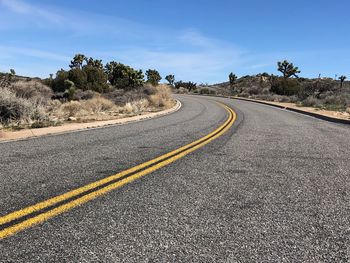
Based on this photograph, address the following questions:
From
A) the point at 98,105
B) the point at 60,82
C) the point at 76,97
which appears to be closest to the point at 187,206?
the point at 98,105

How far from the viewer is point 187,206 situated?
3.89m

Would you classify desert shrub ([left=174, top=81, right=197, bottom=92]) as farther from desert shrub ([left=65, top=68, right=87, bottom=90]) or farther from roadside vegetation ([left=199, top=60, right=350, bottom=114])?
desert shrub ([left=65, top=68, right=87, bottom=90])

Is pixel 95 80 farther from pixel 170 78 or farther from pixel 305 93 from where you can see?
pixel 170 78

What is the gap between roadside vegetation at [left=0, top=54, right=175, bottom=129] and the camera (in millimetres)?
12062

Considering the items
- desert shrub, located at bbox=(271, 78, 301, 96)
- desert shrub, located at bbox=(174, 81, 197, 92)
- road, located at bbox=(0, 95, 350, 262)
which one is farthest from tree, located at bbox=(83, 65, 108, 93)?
desert shrub, located at bbox=(174, 81, 197, 92)

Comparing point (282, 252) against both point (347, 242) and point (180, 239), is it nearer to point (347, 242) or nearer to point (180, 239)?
point (347, 242)

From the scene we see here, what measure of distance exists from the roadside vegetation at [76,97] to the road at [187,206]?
17.3 ft

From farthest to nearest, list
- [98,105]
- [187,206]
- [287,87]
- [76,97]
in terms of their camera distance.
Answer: [287,87], [76,97], [98,105], [187,206]

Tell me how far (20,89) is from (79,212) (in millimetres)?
19525

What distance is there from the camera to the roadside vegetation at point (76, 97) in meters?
12.1

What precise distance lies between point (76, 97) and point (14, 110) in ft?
46.6

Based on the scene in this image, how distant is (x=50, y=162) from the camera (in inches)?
233

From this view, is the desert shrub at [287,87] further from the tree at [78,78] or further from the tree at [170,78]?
the tree at [170,78]

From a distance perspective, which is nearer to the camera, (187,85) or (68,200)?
(68,200)
